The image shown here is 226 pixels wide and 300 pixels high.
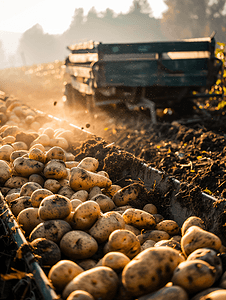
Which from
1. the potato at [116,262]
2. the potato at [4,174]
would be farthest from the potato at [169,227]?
the potato at [4,174]

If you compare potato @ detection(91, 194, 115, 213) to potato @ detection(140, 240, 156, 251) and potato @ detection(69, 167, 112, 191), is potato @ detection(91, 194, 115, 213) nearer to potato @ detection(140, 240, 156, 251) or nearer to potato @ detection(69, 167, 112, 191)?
potato @ detection(69, 167, 112, 191)

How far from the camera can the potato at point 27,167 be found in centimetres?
331

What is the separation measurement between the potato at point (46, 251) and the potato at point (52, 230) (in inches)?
3.3

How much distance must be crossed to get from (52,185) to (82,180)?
379 millimetres

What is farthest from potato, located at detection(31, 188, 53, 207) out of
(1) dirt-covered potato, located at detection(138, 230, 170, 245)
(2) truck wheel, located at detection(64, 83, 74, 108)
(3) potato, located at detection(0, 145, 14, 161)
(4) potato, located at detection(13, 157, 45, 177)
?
(2) truck wheel, located at detection(64, 83, 74, 108)

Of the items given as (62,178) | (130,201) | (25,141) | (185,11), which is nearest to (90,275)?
(130,201)

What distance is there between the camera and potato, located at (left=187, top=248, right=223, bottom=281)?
5.50ft

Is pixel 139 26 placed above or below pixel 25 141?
above

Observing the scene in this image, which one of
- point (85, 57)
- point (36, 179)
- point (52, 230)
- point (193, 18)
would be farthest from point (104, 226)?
point (193, 18)

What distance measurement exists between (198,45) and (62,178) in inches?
240

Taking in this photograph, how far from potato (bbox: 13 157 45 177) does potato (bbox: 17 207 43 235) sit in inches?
35.6

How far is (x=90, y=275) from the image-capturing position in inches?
63.6

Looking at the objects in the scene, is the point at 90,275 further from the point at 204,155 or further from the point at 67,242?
the point at 204,155

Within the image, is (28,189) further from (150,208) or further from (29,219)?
(150,208)
